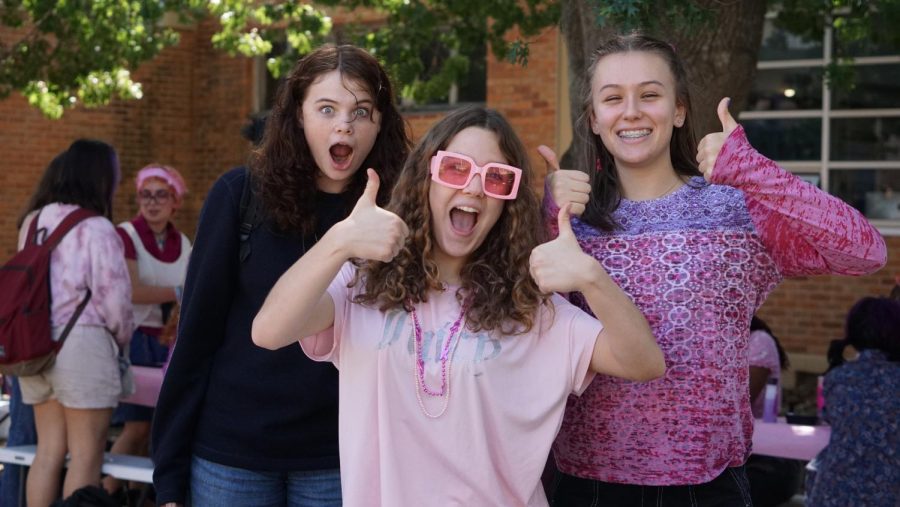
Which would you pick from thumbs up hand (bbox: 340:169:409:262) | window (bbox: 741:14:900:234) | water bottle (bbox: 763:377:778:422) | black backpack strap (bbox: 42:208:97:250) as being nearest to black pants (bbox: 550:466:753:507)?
thumbs up hand (bbox: 340:169:409:262)

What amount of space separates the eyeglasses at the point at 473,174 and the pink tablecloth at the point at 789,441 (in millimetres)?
3695

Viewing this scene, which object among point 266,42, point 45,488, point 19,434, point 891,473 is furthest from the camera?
point 266,42

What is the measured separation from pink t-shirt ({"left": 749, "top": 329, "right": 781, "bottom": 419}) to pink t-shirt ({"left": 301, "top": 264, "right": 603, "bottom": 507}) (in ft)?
14.2

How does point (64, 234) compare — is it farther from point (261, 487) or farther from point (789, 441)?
point (789, 441)

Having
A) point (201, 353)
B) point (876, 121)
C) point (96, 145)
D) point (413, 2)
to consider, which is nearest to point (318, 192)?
point (201, 353)

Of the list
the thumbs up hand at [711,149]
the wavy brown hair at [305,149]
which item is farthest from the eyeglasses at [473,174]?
the wavy brown hair at [305,149]

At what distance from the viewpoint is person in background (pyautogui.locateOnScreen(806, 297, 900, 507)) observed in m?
5.16

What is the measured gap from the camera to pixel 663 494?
2.71 metres

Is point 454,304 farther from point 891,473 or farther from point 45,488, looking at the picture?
point 45,488

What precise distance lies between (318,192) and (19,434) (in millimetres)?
3917

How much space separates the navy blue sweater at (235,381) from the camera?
3115 millimetres

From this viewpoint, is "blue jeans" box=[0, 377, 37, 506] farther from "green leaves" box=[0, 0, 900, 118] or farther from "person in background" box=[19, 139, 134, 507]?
"green leaves" box=[0, 0, 900, 118]

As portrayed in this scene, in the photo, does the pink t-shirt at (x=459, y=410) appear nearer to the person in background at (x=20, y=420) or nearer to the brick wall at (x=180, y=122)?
the person in background at (x=20, y=420)

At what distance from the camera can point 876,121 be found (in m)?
11.3
